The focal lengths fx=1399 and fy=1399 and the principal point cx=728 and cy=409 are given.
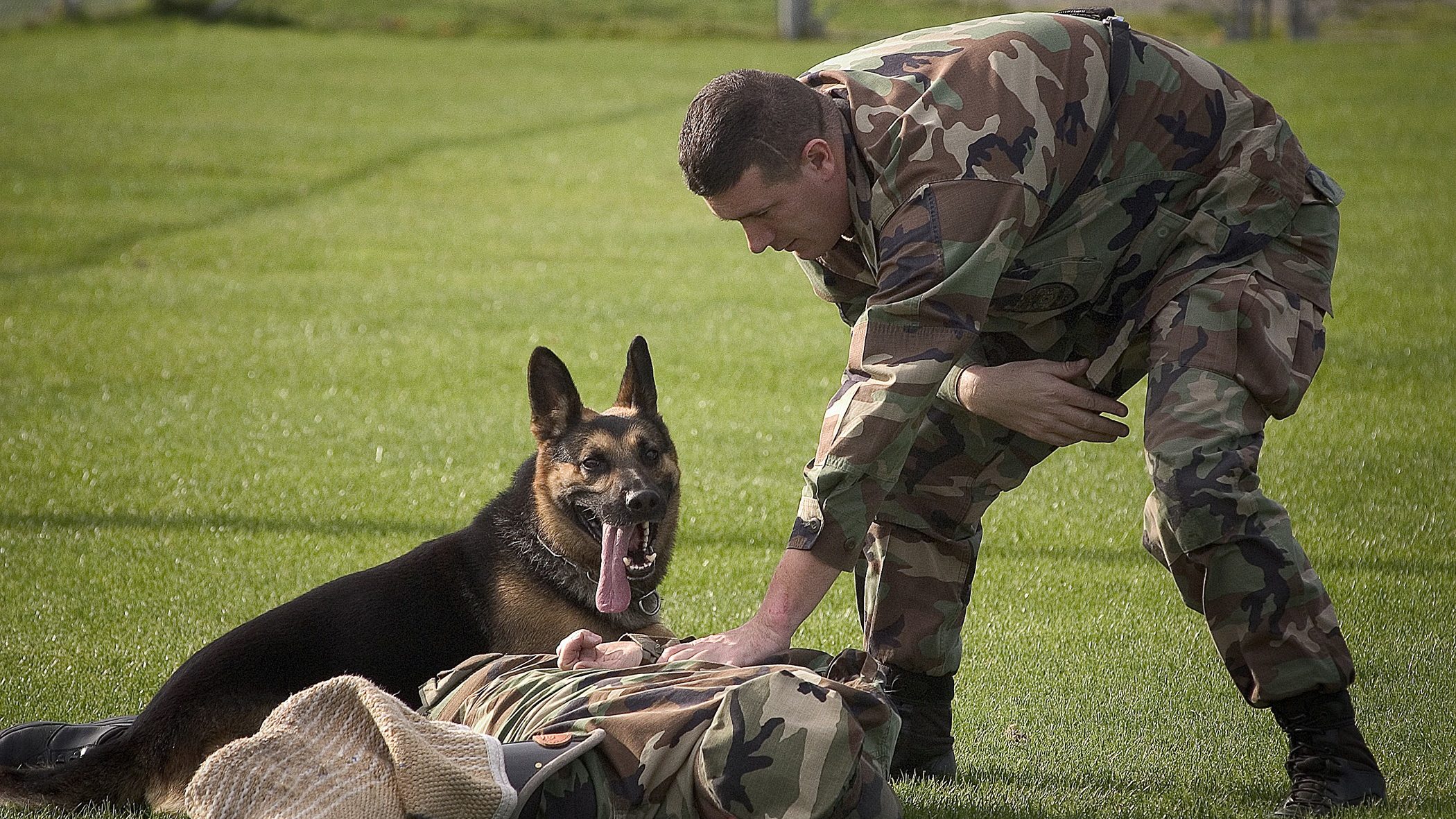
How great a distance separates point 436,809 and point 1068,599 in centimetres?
334

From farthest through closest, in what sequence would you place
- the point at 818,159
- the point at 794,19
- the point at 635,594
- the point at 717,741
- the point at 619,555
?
the point at 794,19
the point at 635,594
the point at 619,555
the point at 818,159
the point at 717,741

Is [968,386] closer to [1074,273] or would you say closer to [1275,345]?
[1074,273]

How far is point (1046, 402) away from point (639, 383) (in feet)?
5.87

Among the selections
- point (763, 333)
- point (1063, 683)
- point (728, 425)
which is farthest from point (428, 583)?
point (763, 333)

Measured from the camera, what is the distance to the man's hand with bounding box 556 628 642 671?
144 inches

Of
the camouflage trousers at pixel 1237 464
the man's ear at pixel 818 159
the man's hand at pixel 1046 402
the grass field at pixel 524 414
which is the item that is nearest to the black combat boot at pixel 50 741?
the grass field at pixel 524 414

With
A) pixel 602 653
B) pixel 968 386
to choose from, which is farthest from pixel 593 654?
pixel 968 386

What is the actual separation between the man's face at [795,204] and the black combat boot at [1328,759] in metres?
1.64

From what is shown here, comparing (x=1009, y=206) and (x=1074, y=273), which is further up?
(x=1009, y=206)

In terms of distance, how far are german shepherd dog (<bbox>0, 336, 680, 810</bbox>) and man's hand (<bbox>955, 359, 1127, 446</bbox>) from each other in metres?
1.35

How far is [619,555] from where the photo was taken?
457 cm

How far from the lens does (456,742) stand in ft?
9.87

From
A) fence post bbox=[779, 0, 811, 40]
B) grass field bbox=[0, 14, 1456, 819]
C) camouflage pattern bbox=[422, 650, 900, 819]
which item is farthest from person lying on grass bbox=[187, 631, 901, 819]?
fence post bbox=[779, 0, 811, 40]

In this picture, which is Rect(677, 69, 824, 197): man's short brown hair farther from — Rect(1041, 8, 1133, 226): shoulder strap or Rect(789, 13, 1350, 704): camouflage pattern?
Rect(1041, 8, 1133, 226): shoulder strap
